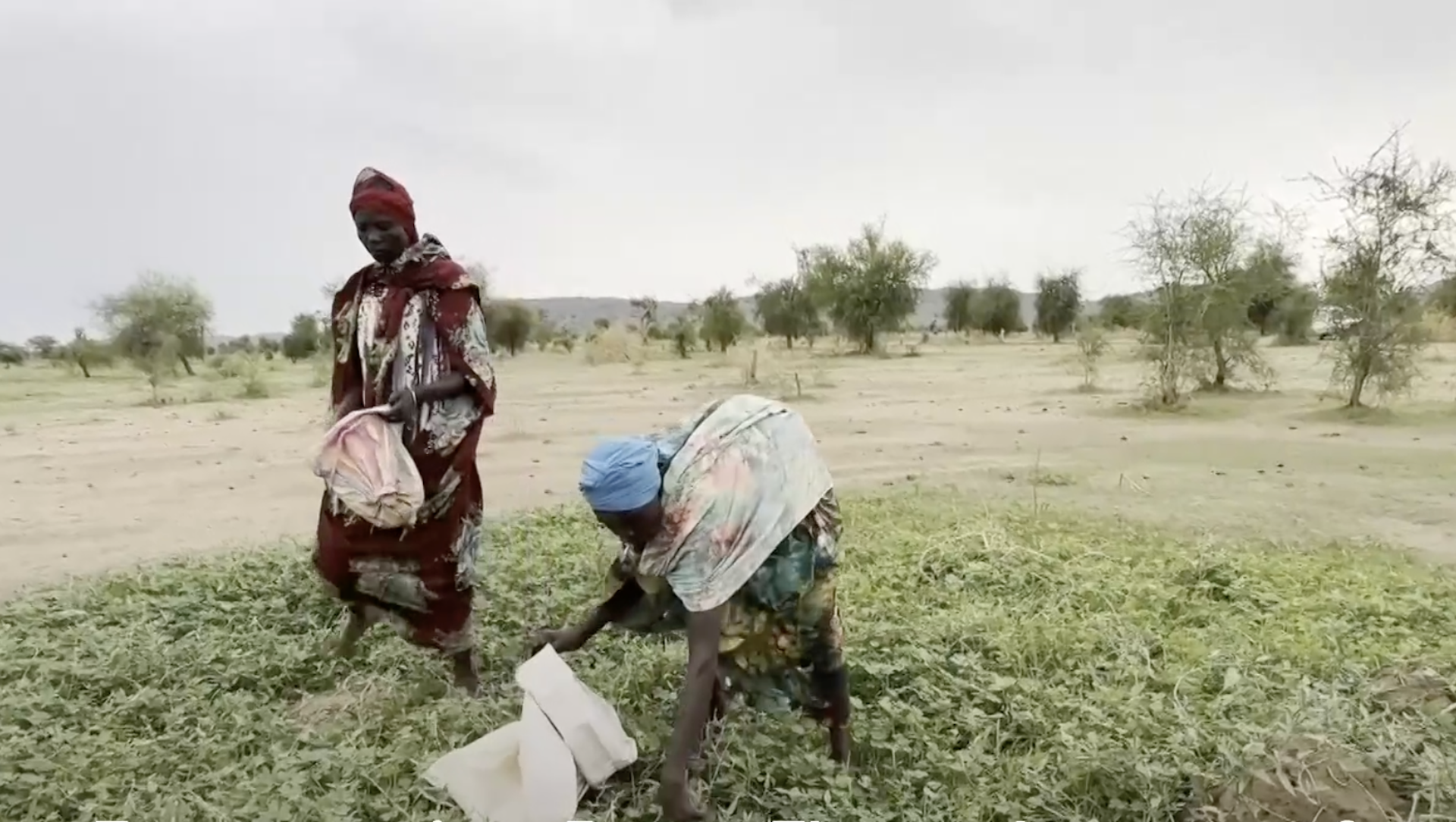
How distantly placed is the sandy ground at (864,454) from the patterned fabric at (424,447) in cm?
36

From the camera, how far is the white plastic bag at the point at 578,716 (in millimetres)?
2523

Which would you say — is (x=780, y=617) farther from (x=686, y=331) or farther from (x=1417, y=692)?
(x=686, y=331)

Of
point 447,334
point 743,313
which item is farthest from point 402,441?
point 743,313

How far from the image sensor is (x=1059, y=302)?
4097 cm

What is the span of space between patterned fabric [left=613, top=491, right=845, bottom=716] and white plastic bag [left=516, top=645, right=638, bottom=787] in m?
0.31

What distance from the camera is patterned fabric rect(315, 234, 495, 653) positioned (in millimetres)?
3617

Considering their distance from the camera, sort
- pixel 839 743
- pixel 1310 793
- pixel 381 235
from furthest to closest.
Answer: pixel 381 235 < pixel 839 743 < pixel 1310 793

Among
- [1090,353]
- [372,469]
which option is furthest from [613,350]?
[372,469]

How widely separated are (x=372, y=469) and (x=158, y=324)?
857 inches

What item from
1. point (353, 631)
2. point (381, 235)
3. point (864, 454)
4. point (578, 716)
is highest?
point (381, 235)

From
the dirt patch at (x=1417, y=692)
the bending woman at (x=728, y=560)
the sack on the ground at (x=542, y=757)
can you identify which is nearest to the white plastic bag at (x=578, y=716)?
the sack on the ground at (x=542, y=757)

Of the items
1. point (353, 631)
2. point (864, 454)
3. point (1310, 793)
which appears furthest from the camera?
point (864, 454)

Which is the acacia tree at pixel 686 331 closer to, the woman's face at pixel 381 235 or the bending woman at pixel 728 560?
the woman's face at pixel 381 235

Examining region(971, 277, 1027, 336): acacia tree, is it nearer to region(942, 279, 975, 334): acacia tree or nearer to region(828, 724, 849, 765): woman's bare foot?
region(942, 279, 975, 334): acacia tree
